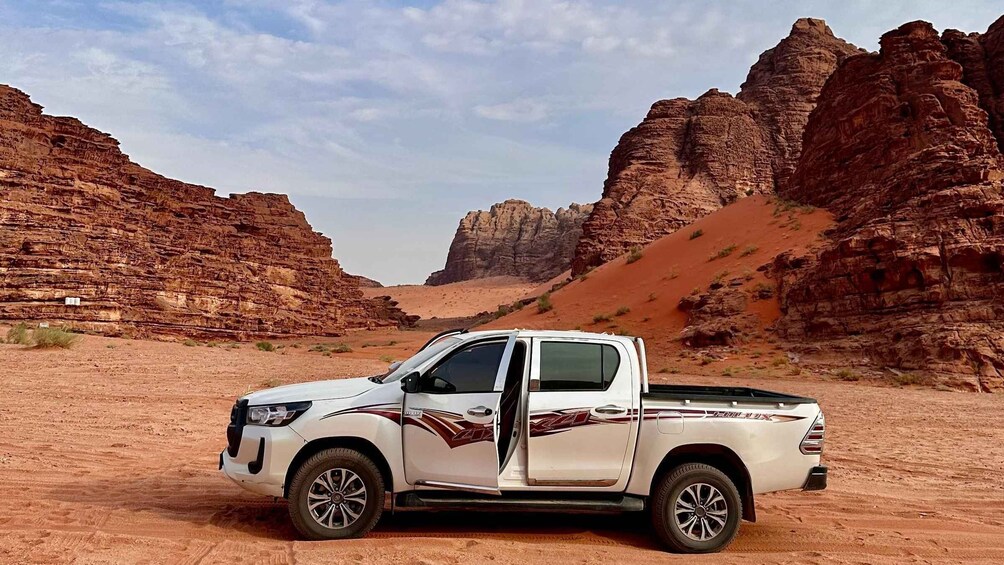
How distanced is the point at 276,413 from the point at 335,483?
2.47 feet

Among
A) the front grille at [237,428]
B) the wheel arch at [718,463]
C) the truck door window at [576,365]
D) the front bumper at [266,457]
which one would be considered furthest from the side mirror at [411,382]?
the wheel arch at [718,463]

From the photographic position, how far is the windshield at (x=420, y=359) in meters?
6.21

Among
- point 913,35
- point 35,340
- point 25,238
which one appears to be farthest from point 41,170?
point 913,35

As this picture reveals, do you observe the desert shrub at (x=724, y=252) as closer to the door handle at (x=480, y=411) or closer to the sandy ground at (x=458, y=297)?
the door handle at (x=480, y=411)

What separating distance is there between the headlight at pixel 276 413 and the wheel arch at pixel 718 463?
3.00m

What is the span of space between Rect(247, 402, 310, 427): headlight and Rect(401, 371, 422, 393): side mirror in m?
0.80

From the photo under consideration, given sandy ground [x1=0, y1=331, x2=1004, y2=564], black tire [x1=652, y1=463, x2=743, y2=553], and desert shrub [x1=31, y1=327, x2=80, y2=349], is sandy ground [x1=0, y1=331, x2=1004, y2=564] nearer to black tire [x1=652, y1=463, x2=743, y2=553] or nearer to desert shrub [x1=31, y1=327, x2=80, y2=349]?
black tire [x1=652, y1=463, x2=743, y2=553]

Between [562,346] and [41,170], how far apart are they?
41.3m

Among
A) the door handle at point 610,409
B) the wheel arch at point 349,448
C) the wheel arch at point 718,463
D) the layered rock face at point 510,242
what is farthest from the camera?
the layered rock face at point 510,242

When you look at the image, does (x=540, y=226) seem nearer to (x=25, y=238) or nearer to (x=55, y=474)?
(x=25, y=238)

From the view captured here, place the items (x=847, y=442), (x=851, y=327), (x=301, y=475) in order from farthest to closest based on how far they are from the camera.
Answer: (x=851, y=327) → (x=847, y=442) → (x=301, y=475)

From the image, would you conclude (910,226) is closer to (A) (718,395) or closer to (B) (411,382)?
(A) (718,395)

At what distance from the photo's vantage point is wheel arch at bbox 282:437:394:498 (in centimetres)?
578

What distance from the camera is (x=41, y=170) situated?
38.2m
